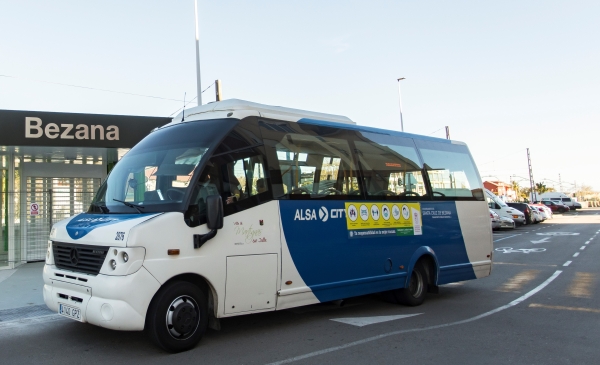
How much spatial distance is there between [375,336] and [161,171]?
11.2 ft

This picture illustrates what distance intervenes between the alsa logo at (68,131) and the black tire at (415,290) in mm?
8264

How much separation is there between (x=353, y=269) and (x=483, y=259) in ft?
12.3

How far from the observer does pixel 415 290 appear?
8.94 metres

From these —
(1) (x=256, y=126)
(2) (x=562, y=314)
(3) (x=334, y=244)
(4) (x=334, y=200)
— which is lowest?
(2) (x=562, y=314)

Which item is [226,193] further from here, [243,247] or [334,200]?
[334,200]

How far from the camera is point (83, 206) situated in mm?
15477

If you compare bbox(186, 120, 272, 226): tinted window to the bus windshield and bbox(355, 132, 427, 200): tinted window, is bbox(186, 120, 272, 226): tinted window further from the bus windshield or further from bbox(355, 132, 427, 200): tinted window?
bbox(355, 132, 427, 200): tinted window

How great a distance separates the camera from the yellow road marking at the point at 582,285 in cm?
955

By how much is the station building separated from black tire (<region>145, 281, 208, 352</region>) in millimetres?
8193

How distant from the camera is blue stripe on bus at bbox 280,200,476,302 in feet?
23.0

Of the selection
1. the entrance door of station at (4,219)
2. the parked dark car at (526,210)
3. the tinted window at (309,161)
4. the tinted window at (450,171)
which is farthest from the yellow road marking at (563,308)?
the parked dark car at (526,210)

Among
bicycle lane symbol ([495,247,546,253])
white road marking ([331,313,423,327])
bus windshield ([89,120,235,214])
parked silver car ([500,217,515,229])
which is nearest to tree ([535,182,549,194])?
parked silver car ([500,217,515,229])

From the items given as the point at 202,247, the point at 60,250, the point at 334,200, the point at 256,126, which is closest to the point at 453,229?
the point at 334,200

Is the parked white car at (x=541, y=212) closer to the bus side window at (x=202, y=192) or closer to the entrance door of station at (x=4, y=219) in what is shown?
the entrance door of station at (x=4, y=219)
